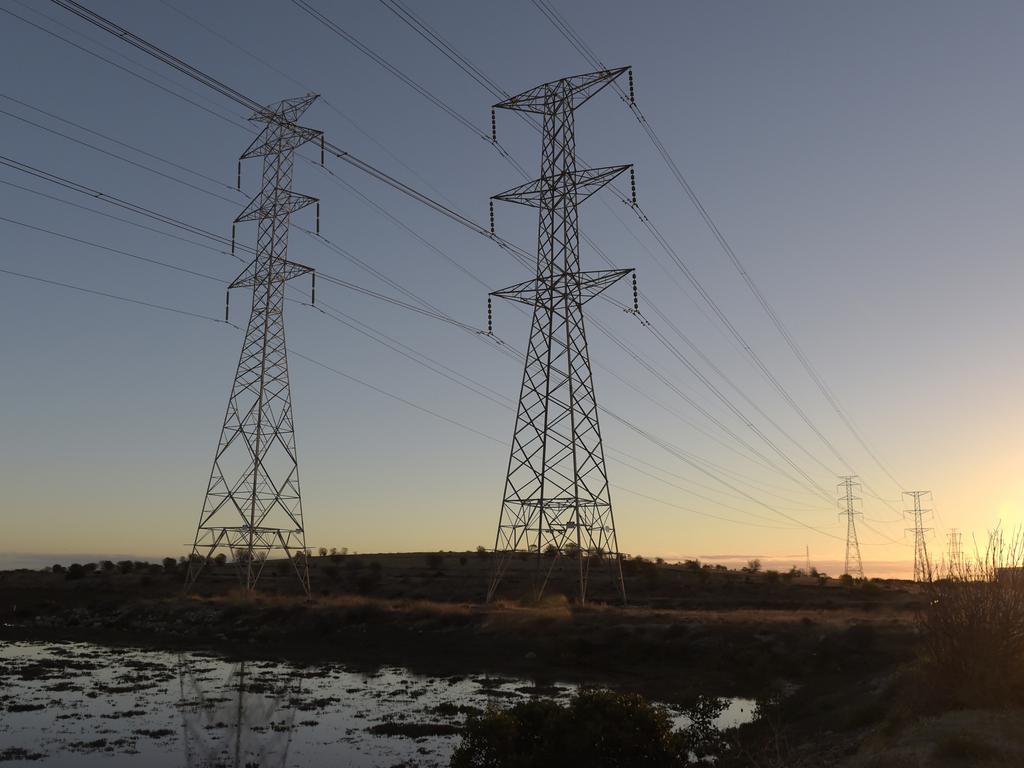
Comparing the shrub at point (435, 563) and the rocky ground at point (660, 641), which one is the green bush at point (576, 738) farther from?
the shrub at point (435, 563)

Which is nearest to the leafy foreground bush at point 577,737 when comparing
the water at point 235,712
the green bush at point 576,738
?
the green bush at point 576,738

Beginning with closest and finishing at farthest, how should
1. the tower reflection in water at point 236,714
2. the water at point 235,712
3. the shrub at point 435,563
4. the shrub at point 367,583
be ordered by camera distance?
the tower reflection in water at point 236,714, the water at point 235,712, the shrub at point 367,583, the shrub at point 435,563

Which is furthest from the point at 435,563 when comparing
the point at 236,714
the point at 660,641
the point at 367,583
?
the point at 236,714

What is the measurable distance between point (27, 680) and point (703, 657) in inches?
1239

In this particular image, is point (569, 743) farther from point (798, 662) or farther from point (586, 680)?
point (798, 662)

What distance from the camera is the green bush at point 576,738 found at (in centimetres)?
1917

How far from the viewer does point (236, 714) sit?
103 ft

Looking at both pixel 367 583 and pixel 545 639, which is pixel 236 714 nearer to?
pixel 545 639

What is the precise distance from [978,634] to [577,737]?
434 inches

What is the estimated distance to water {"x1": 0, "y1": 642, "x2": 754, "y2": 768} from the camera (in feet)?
82.6

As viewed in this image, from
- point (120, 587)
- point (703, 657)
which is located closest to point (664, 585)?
point (703, 657)

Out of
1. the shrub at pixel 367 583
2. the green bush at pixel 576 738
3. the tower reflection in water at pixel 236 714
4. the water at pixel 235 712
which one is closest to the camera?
the green bush at pixel 576 738

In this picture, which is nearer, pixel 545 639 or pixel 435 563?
pixel 545 639

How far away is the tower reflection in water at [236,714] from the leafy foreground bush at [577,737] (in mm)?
7908
